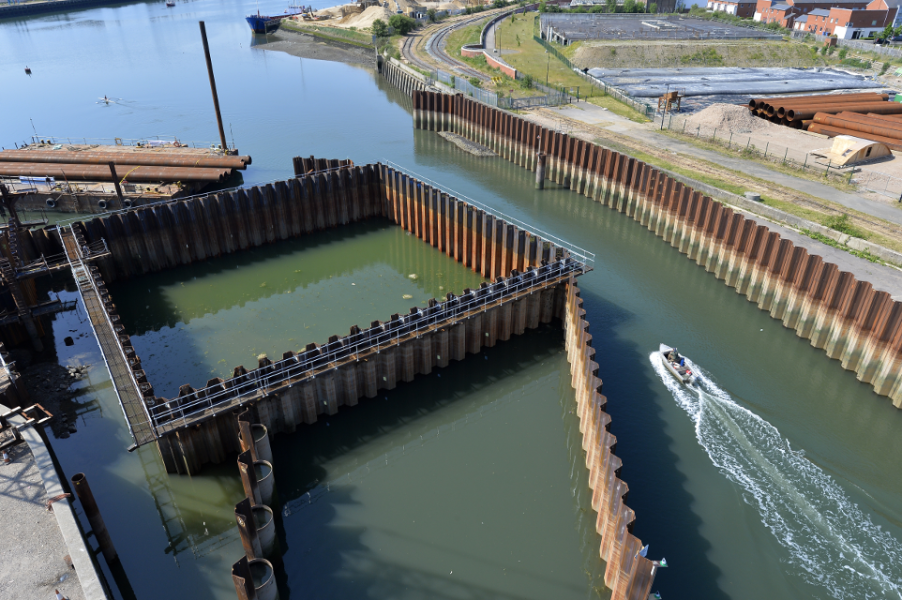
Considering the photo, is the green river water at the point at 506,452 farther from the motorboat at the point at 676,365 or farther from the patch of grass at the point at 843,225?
the patch of grass at the point at 843,225

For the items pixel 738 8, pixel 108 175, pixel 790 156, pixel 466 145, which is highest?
pixel 738 8

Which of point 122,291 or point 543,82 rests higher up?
point 543,82

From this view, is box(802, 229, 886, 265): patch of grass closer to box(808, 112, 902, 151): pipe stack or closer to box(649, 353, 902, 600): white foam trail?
box(649, 353, 902, 600): white foam trail

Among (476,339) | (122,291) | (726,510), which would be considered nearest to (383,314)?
(476,339)

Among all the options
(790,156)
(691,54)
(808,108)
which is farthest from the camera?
(691,54)

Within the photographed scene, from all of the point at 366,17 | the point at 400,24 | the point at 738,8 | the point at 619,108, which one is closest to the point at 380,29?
the point at 400,24

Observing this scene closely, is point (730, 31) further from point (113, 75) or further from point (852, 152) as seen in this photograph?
point (113, 75)

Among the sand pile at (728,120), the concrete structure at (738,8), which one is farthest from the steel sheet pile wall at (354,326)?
the concrete structure at (738,8)

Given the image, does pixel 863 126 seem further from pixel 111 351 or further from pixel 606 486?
pixel 111 351
